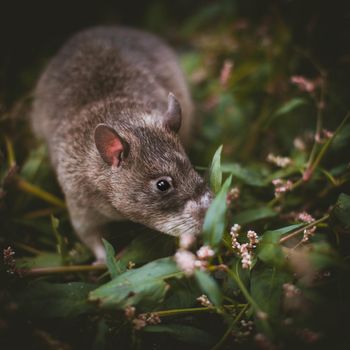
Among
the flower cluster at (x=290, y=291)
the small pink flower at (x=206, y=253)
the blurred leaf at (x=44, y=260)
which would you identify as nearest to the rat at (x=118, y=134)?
the blurred leaf at (x=44, y=260)

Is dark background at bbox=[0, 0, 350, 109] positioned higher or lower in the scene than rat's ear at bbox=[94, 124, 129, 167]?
higher

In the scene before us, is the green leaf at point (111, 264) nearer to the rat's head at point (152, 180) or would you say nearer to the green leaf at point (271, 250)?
the rat's head at point (152, 180)

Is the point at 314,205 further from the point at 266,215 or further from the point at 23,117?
the point at 23,117

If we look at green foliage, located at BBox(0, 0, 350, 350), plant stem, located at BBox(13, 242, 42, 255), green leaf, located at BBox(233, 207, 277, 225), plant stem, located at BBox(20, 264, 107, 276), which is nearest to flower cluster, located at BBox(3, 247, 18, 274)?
green foliage, located at BBox(0, 0, 350, 350)

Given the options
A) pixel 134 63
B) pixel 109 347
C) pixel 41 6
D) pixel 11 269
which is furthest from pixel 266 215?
pixel 41 6

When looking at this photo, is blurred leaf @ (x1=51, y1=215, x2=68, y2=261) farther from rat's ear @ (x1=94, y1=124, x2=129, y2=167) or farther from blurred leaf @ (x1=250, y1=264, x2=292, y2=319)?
blurred leaf @ (x1=250, y1=264, x2=292, y2=319)

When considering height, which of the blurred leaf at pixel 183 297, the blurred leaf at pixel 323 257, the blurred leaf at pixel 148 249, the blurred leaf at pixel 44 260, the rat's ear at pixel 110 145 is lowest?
the blurred leaf at pixel 44 260
